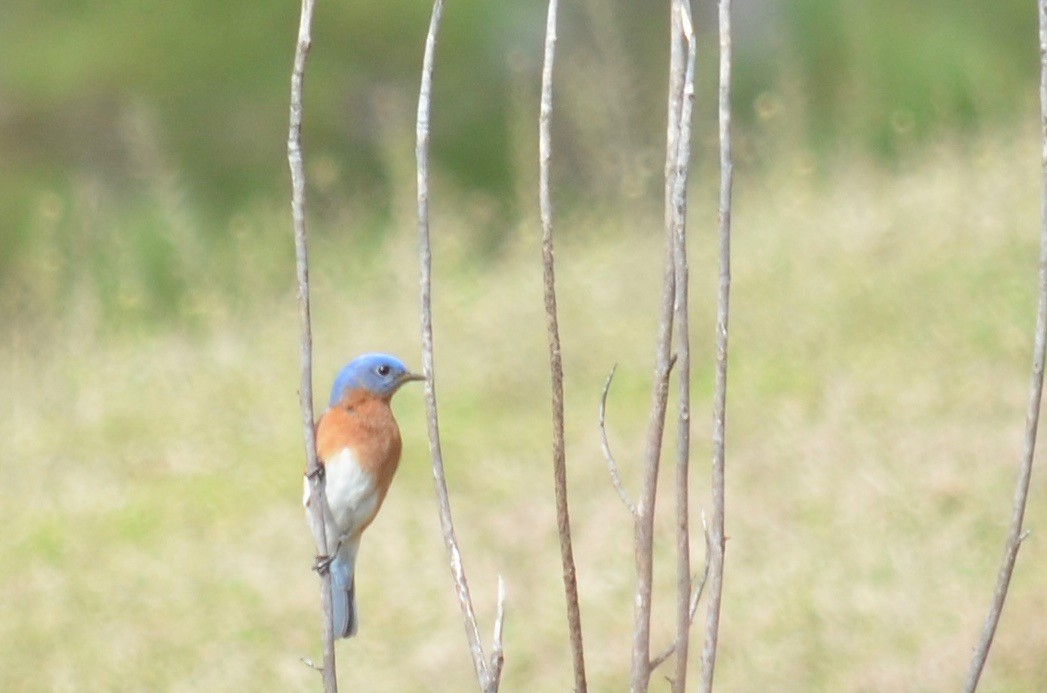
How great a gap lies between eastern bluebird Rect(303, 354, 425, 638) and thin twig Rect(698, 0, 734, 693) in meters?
1.27

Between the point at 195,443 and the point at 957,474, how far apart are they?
4.02 meters

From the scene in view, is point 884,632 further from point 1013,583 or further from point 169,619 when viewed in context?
point 169,619

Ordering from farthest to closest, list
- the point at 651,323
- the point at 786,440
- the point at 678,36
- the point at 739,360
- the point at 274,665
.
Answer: the point at 651,323 → the point at 739,360 → the point at 786,440 → the point at 274,665 → the point at 678,36

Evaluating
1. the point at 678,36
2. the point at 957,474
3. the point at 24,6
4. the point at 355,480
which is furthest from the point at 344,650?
the point at 24,6

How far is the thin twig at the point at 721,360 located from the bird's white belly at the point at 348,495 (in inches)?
52.9

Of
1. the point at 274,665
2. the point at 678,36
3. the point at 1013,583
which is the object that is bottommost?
the point at 274,665

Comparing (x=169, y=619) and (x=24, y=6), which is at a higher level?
(x=24, y=6)

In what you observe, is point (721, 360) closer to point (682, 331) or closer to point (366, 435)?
point (682, 331)

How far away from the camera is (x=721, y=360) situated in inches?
102

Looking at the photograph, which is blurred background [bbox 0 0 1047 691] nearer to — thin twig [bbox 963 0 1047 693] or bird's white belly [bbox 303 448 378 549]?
bird's white belly [bbox 303 448 378 549]

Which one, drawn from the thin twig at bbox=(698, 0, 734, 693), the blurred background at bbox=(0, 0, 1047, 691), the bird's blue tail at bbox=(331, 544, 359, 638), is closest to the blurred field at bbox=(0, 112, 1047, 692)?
the blurred background at bbox=(0, 0, 1047, 691)

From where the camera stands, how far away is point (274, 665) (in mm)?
6590

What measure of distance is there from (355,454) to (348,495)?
9cm

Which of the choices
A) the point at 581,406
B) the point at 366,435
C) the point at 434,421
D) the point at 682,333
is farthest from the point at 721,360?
the point at 581,406
